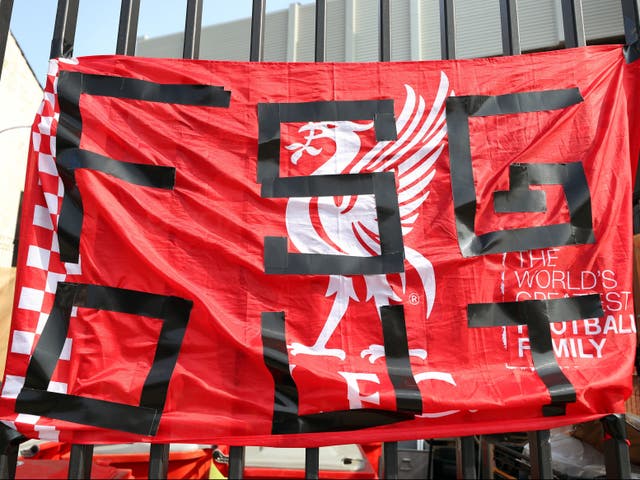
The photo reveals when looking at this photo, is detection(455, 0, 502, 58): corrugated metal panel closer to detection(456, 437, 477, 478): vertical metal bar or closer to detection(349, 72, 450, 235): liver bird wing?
detection(349, 72, 450, 235): liver bird wing

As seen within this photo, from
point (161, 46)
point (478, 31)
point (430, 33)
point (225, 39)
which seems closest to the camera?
point (478, 31)

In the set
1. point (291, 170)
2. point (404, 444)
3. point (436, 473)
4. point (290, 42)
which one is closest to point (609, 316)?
point (291, 170)

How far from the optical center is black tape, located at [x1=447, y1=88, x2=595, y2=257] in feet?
6.72

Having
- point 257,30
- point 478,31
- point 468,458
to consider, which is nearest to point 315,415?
point 468,458

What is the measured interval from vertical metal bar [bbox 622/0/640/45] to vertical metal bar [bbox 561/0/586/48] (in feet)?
0.62

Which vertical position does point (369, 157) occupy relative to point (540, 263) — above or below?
above

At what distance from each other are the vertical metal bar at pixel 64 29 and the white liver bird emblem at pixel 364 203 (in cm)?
107

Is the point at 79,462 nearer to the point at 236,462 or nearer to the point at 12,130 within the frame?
the point at 236,462

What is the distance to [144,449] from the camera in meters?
3.37

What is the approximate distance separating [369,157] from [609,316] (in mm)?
1102

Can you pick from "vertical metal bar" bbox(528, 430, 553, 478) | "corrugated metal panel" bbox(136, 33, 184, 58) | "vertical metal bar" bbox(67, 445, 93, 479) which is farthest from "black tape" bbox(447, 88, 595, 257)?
"corrugated metal panel" bbox(136, 33, 184, 58)

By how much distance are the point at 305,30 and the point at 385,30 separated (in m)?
8.73

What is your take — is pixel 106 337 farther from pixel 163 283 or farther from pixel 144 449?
pixel 144 449

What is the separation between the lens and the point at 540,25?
8.41 meters
